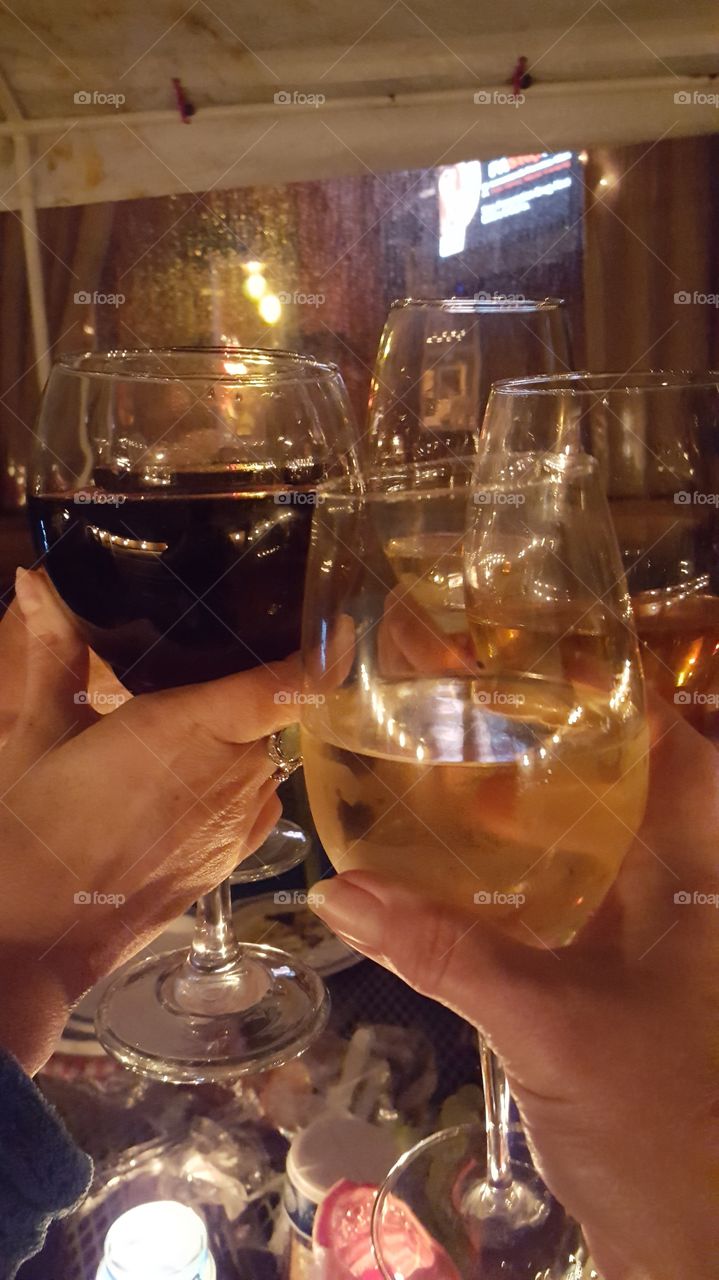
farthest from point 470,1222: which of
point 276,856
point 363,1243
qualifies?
point 276,856

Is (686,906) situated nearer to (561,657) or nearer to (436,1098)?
(561,657)

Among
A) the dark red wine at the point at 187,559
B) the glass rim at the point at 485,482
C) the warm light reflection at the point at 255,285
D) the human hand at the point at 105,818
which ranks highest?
the warm light reflection at the point at 255,285

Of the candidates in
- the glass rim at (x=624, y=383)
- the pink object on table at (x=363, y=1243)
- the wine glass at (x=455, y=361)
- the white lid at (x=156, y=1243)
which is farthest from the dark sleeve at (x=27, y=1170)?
the wine glass at (x=455, y=361)

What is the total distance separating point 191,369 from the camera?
0.53 m

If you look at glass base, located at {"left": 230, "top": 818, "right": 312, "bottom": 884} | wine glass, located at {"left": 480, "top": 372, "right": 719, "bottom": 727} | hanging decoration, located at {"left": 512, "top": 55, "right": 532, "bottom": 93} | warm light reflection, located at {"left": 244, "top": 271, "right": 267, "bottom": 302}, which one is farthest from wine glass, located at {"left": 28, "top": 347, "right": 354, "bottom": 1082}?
warm light reflection, located at {"left": 244, "top": 271, "right": 267, "bottom": 302}

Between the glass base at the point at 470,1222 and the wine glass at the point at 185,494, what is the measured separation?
1.15 feet

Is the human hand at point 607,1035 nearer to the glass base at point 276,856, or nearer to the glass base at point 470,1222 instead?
the glass base at point 470,1222

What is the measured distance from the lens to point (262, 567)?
539mm

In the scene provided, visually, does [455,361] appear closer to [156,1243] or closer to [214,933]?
[214,933]

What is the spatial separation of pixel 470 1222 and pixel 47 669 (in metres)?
0.47

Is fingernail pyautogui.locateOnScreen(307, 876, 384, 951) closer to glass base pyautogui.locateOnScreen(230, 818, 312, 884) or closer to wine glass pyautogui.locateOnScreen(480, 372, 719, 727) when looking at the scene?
wine glass pyautogui.locateOnScreen(480, 372, 719, 727)

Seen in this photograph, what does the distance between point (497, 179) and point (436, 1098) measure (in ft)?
7.92

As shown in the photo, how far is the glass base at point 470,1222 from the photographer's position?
0.54m

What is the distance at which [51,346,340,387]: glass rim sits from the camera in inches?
20.9
